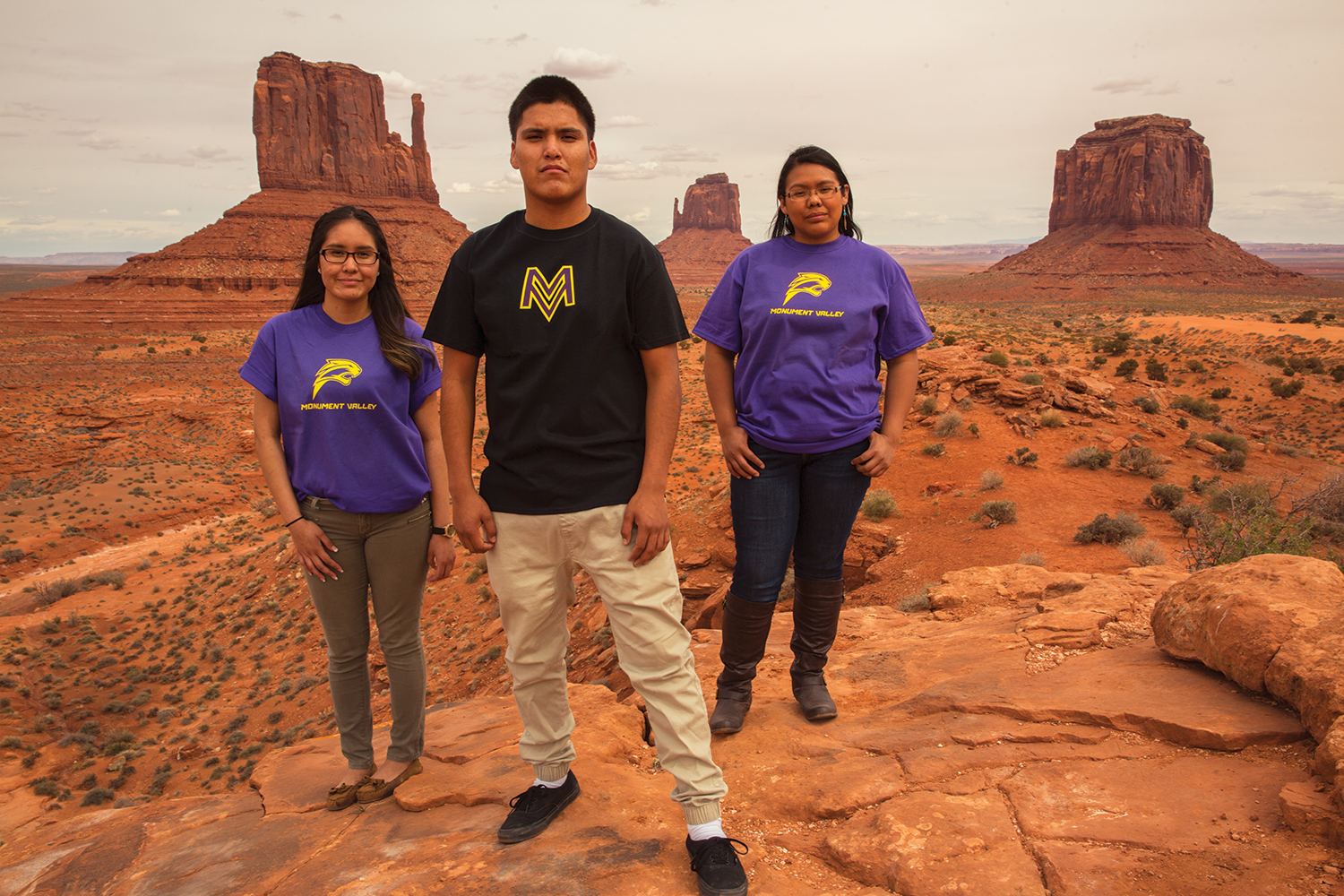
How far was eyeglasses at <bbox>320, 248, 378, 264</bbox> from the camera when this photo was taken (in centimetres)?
277

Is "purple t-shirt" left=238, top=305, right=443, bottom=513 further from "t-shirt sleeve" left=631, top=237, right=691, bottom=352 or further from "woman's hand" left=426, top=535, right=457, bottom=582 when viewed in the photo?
"t-shirt sleeve" left=631, top=237, right=691, bottom=352

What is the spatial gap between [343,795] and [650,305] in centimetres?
243

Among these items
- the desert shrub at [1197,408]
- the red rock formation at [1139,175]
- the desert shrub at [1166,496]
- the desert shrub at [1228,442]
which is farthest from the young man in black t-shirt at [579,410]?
the red rock formation at [1139,175]

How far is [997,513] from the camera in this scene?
7.74 m

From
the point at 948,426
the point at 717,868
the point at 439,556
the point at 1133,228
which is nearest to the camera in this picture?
the point at 717,868

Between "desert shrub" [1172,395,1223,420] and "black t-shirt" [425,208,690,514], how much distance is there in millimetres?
16108

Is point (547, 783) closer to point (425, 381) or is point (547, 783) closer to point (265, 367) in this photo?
point (425, 381)

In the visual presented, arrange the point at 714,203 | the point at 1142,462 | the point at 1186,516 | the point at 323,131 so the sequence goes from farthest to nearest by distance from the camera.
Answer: the point at 714,203, the point at 323,131, the point at 1142,462, the point at 1186,516

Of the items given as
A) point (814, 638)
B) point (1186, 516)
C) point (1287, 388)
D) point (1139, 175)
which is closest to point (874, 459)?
point (814, 638)

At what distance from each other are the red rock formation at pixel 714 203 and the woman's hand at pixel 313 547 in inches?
5619

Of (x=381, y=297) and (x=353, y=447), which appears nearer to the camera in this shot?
(x=353, y=447)

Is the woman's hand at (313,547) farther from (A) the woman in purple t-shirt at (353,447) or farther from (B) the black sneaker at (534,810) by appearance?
(B) the black sneaker at (534,810)

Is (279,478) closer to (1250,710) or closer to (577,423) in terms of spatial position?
(577,423)

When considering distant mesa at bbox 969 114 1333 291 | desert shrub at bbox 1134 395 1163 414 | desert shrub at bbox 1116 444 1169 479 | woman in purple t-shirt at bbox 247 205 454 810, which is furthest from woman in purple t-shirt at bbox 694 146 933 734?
distant mesa at bbox 969 114 1333 291
